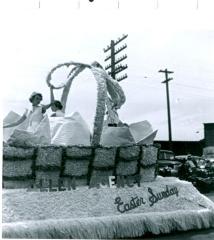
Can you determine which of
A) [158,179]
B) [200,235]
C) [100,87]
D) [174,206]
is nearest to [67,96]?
[100,87]

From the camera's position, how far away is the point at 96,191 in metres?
3.22

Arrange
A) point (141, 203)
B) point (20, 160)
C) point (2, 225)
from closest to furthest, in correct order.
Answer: point (2, 225)
point (20, 160)
point (141, 203)

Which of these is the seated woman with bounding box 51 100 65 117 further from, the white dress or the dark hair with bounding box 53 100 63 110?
the white dress

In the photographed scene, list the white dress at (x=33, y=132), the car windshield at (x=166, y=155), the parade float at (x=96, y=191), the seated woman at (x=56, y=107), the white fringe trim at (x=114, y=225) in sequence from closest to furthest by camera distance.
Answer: the white fringe trim at (x=114, y=225), the parade float at (x=96, y=191), the white dress at (x=33, y=132), the seated woman at (x=56, y=107), the car windshield at (x=166, y=155)

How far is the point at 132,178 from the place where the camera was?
349cm

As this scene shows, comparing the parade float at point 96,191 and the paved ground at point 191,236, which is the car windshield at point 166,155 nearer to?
the parade float at point 96,191

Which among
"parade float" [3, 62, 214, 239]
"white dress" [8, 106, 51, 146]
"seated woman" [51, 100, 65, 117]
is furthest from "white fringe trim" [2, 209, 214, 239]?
"seated woman" [51, 100, 65, 117]

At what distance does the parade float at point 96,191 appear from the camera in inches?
115

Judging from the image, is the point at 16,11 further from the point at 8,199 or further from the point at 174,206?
the point at 174,206

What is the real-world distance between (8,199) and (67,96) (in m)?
1.69

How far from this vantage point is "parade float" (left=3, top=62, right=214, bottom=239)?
292 cm

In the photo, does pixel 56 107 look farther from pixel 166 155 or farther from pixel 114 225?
pixel 166 155

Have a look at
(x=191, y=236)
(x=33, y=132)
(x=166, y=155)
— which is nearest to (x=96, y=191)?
(x=33, y=132)

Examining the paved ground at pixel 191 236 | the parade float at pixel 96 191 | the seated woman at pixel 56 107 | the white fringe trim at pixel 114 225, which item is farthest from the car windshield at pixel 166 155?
the paved ground at pixel 191 236
